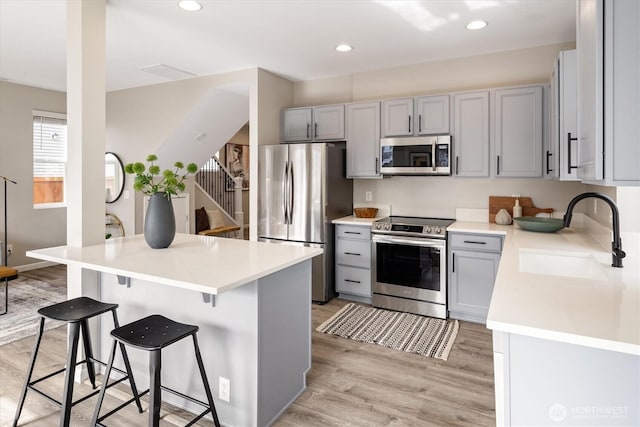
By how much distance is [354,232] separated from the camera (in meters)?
4.16

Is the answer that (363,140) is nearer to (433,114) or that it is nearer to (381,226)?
(433,114)

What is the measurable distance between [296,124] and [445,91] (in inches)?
69.4

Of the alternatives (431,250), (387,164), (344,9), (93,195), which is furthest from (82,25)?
(431,250)

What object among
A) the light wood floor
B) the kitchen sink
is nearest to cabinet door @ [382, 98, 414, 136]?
the kitchen sink

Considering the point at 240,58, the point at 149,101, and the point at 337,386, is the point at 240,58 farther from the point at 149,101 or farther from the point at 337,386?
the point at 337,386

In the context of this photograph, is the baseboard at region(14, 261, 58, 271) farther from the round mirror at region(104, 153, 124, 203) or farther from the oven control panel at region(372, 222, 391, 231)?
the oven control panel at region(372, 222, 391, 231)

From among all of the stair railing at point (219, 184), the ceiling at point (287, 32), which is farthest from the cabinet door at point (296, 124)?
the stair railing at point (219, 184)

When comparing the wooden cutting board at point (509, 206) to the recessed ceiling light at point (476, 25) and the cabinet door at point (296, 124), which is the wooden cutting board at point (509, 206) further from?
the cabinet door at point (296, 124)

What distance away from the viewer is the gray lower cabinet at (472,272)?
347cm

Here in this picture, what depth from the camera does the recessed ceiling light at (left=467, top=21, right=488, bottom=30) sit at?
3.21 meters

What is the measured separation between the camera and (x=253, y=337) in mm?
1967

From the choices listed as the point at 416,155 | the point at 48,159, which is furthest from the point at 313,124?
the point at 48,159

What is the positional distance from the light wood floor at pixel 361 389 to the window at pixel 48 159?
334 cm

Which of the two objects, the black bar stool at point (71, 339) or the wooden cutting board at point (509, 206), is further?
the wooden cutting board at point (509, 206)
